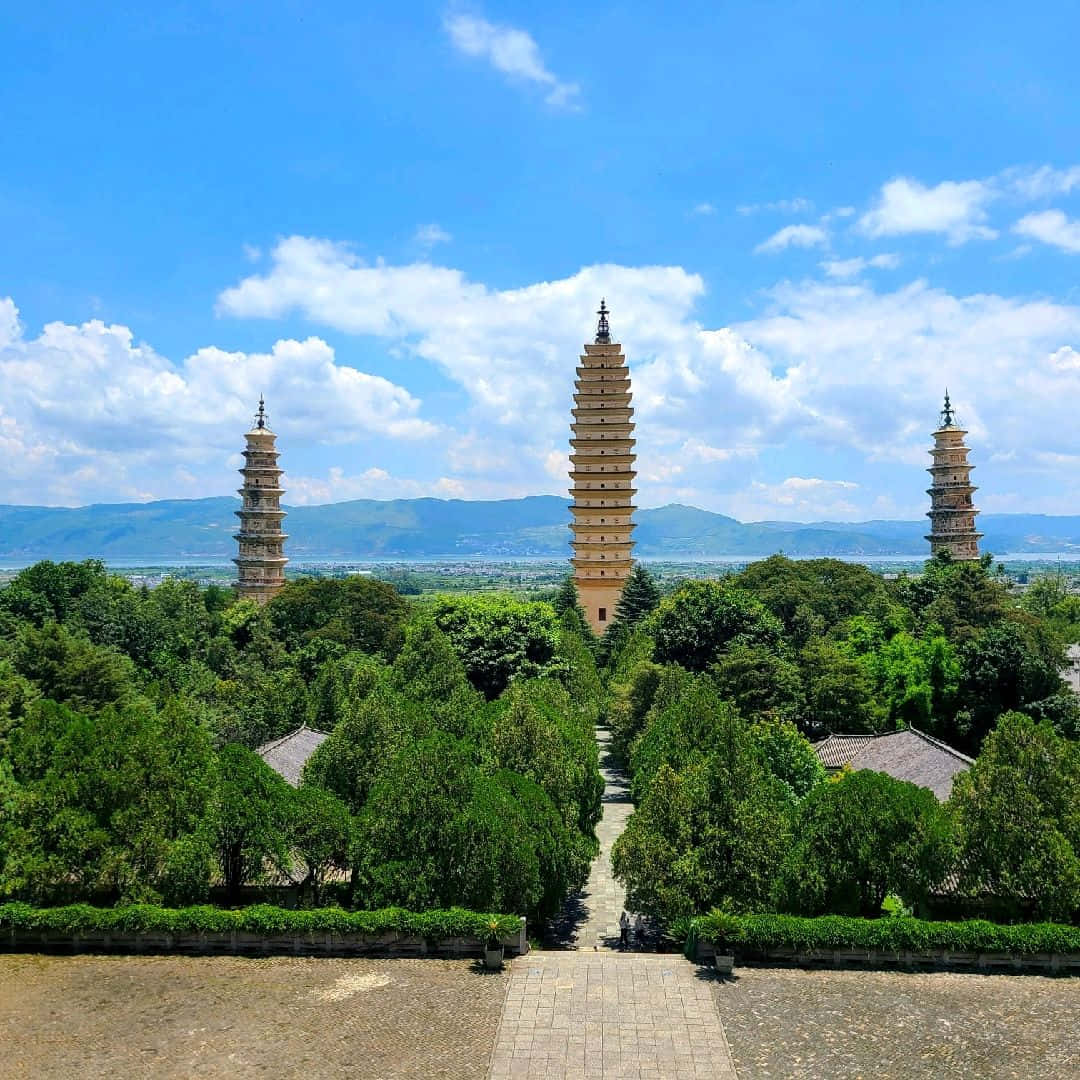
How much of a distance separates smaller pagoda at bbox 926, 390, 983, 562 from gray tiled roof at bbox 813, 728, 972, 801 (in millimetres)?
33899

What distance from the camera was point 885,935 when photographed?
15234 millimetres

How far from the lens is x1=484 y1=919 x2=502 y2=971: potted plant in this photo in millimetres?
15039

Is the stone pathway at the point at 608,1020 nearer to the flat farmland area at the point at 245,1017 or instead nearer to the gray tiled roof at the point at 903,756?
the flat farmland area at the point at 245,1017

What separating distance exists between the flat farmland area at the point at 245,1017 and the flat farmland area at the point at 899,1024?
11.3 ft

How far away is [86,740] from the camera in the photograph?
17812mm

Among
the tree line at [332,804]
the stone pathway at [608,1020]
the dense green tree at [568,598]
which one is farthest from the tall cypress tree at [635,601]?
the stone pathway at [608,1020]

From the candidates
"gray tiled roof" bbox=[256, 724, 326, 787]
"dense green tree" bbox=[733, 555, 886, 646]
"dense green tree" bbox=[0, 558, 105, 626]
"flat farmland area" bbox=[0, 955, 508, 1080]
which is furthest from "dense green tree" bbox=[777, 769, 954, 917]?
"dense green tree" bbox=[0, 558, 105, 626]

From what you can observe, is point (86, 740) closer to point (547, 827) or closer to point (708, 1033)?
point (547, 827)

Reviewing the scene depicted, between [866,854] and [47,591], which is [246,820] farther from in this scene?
[47,591]

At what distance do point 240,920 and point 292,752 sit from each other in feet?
34.1

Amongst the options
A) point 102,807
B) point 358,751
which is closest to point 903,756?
point 358,751

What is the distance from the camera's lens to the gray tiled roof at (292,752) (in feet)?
80.7

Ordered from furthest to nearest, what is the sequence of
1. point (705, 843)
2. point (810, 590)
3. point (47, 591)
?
point (810, 590), point (47, 591), point (705, 843)

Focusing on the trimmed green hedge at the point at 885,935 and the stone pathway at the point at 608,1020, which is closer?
the stone pathway at the point at 608,1020
